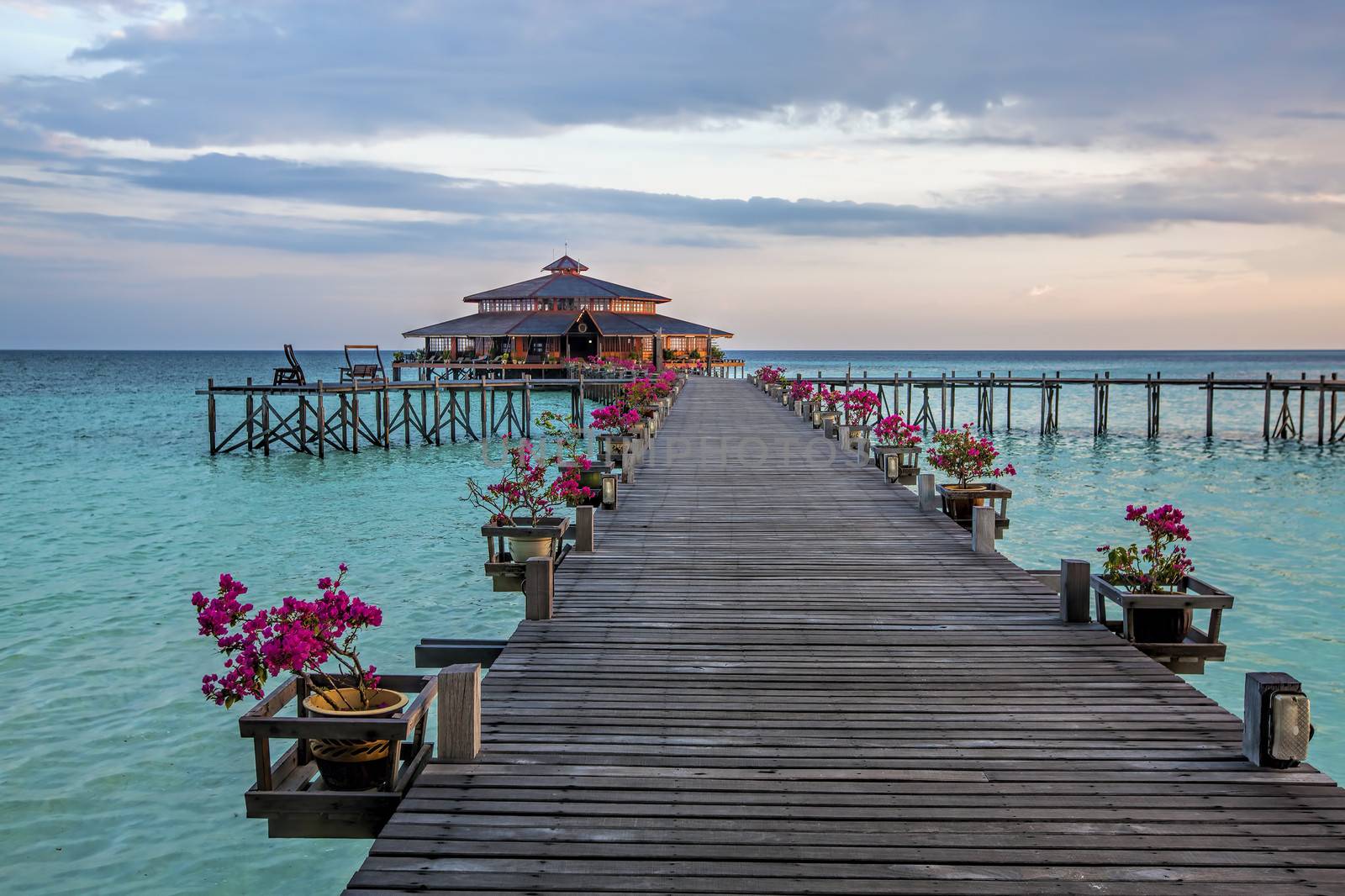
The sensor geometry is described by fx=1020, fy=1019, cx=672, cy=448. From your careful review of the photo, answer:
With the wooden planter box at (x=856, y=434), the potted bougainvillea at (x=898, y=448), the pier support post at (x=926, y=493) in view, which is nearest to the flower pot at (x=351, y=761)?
the pier support post at (x=926, y=493)

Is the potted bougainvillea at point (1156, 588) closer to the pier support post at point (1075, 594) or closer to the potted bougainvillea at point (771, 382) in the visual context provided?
the pier support post at point (1075, 594)

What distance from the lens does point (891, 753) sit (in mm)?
5578

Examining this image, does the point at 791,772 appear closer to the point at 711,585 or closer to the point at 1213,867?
the point at 1213,867

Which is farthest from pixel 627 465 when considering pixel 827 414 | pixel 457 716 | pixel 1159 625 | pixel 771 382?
pixel 771 382

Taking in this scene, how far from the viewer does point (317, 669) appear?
230 inches

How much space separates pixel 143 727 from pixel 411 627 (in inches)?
163

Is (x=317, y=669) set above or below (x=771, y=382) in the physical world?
below

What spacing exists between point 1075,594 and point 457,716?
16.8ft

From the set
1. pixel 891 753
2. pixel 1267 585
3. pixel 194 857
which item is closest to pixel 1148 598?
pixel 891 753

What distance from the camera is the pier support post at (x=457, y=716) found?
17.7 feet

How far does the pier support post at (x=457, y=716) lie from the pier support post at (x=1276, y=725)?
13.3ft

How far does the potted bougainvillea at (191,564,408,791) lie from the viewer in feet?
17.4

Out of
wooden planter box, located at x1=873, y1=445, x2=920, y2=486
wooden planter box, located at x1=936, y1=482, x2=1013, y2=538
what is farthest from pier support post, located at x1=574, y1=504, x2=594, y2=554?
wooden planter box, located at x1=873, y1=445, x2=920, y2=486

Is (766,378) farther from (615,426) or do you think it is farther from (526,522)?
(526,522)
